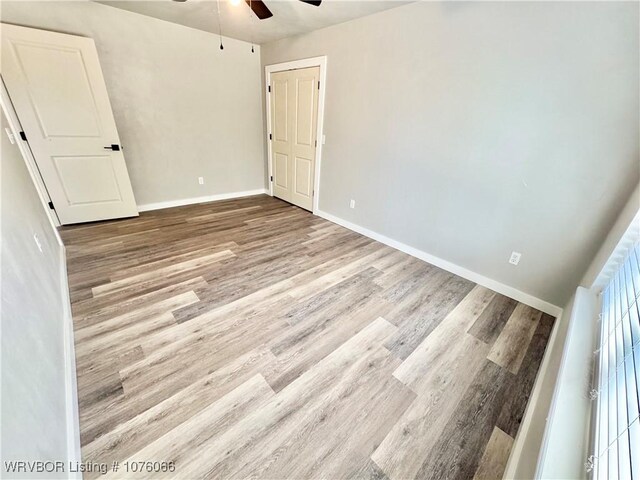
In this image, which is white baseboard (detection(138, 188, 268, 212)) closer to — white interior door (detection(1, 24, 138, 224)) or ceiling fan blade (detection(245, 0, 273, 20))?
white interior door (detection(1, 24, 138, 224))

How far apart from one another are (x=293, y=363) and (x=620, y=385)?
1395 mm

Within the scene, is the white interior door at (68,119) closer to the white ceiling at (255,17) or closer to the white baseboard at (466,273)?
the white ceiling at (255,17)

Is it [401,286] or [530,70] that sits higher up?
[530,70]

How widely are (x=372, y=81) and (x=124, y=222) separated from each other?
3502 millimetres

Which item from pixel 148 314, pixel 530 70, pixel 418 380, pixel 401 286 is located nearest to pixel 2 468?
pixel 148 314

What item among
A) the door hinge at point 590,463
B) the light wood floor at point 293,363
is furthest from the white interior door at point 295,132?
the door hinge at point 590,463

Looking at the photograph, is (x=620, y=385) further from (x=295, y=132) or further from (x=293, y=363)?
(x=295, y=132)

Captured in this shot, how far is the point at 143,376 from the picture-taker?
1.45 m

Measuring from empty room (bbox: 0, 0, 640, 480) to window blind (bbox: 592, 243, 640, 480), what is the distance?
0.04 ft

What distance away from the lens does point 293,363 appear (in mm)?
1583

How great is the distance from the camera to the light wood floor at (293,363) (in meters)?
1.17

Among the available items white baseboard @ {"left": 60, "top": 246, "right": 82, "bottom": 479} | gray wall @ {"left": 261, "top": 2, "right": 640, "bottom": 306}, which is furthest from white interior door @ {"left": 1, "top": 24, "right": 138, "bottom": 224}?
gray wall @ {"left": 261, "top": 2, "right": 640, "bottom": 306}

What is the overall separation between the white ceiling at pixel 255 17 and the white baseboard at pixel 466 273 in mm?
2284

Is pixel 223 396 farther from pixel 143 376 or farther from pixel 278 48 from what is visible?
pixel 278 48
